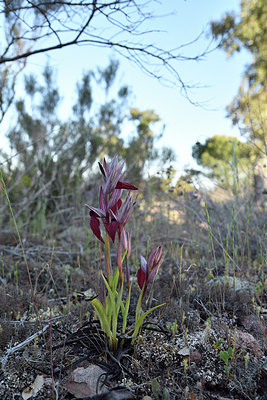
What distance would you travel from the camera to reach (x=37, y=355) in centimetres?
133

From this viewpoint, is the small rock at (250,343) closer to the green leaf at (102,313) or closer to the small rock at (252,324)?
the small rock at (252,324)

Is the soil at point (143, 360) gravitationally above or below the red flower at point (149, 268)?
below

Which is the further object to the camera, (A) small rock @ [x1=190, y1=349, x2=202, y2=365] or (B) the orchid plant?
(A) small rock @ [x1=190, y1=349, x2=202, y2=365]

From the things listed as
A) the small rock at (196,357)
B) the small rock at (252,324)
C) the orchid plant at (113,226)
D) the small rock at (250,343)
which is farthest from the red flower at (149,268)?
the small rock at (252,324)

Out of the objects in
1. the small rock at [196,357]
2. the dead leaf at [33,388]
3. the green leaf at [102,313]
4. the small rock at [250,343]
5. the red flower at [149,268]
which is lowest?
the dead leaf at [33,388]

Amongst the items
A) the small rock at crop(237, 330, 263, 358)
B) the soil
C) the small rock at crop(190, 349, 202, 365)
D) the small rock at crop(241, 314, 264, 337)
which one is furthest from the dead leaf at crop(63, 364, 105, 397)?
the small rock at crop(241, 314, 264, 337)

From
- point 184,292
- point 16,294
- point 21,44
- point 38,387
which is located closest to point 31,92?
point 21,44

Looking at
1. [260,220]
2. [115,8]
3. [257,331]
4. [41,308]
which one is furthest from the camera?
[260,220]

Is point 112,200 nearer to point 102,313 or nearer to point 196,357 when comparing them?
point 102,313

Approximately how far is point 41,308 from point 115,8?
91.7 inches

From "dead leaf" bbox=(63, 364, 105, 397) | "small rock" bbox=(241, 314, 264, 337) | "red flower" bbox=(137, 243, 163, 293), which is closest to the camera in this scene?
"dead leaf" bbox=(63, 364, 105, 397)

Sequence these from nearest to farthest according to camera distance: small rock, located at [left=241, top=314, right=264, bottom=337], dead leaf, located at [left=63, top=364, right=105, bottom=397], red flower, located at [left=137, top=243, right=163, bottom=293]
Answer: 1. dead leaf, located at [left=63, top=364, right=105, bottom=397]
2. red flower, located at [left=137, top=243, right=163, bottom=293]
3. small rock, located at [left=241, top=314, right=264, bottom=337]

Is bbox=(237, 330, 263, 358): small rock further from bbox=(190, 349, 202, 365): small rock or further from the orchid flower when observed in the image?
the orchid flower

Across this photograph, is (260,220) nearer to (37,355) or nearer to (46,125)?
(37,355)
